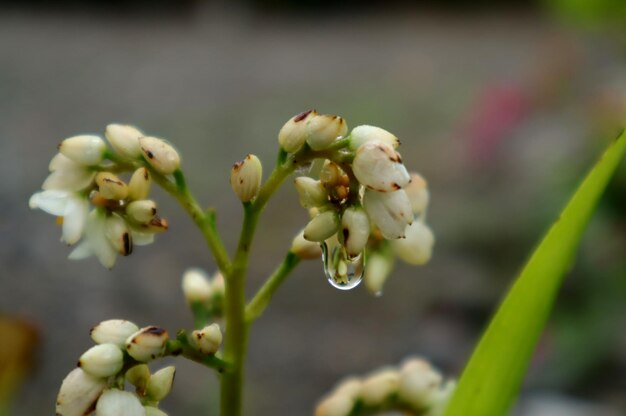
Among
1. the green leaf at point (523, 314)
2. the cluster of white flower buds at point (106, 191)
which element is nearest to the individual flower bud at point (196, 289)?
the cluster of white flower buds at point (106, 191)

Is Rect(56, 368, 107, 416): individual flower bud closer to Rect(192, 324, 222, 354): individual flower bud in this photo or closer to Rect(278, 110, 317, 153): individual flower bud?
Rect(192, 324, 222, 354): individual flower bud

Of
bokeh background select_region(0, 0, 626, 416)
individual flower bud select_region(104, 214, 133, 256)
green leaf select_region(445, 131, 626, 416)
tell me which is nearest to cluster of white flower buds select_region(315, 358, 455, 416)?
green leaf select_region(445, 131, 626, 416)

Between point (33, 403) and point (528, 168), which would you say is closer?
point (33, 403)

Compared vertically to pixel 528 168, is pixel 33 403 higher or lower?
lower

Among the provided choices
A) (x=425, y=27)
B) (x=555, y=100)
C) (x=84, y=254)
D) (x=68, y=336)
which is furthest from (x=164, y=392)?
(x=425, y=27)

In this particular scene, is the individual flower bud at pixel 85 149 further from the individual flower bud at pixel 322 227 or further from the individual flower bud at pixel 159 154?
the individual flower bud at pixel 322 227

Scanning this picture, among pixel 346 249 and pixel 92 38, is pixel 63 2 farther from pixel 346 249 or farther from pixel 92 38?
pixel 346 249

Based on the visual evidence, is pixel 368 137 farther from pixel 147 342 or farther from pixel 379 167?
pixel 147 342
